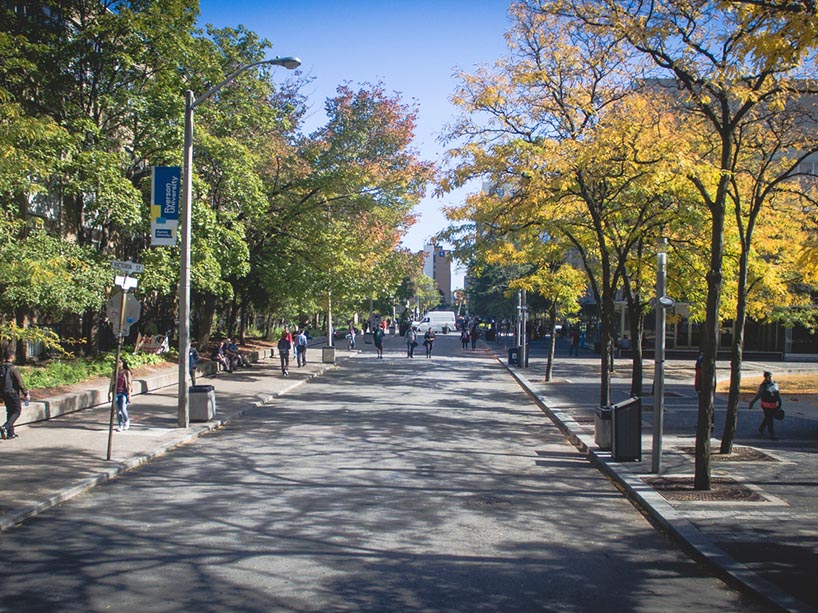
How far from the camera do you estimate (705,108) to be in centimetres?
1004

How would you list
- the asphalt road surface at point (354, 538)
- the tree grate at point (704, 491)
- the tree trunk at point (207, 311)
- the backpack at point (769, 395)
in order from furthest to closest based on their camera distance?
the tree trunk at point (207, 311), the backpack at point (769, 395), the tree grate at point (704, 491), the asphalt road surface at point (354, 538)

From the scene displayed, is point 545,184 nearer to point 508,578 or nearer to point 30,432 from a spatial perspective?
point 508,578

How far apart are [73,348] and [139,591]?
19304 mm

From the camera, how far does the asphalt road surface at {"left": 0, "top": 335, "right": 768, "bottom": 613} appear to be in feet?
18.7

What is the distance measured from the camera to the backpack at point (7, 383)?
12.0 metres

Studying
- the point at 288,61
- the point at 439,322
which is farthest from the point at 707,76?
the point at 439,322

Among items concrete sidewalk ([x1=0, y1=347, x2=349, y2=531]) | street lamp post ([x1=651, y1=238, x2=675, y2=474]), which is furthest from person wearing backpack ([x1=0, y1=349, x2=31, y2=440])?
street lamp post ([x1=651, y1=238, x2=675, y2=474])

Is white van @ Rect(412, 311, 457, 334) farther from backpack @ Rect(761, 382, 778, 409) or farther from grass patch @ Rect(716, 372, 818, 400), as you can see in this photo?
backpack @ Rect(761, 382, 778, 409)

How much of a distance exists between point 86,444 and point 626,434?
30.4 ft

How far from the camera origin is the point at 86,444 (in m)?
12.0

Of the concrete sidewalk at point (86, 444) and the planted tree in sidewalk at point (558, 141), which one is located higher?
the planted tree in sidewalk at point (558, 141)

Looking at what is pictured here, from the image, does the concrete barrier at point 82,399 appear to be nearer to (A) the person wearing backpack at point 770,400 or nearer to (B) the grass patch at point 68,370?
(B) the grass patch at point 68,370

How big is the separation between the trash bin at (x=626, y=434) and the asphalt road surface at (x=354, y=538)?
674mm

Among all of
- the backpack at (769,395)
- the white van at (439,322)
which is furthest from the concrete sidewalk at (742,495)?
the white van at (439,322)
